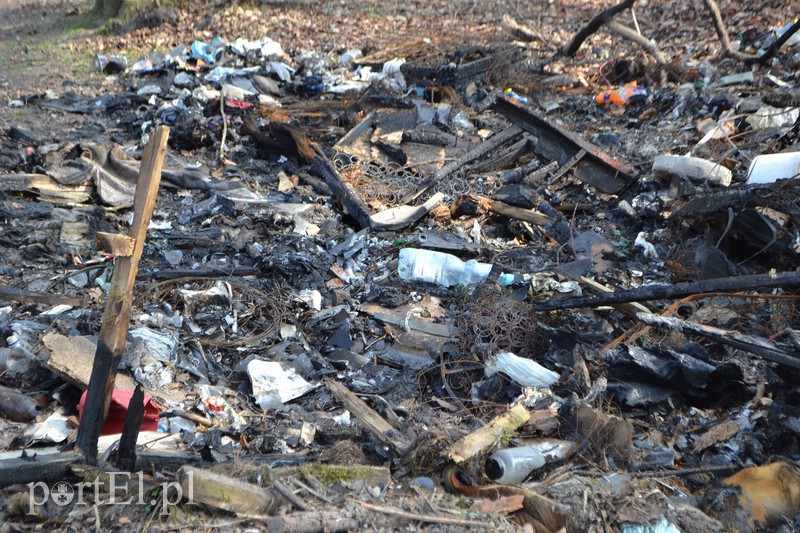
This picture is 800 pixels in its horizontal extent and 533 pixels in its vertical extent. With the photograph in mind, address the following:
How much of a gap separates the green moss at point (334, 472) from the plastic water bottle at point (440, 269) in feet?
8.95

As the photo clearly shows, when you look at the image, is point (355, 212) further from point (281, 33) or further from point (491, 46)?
point (281, 33)

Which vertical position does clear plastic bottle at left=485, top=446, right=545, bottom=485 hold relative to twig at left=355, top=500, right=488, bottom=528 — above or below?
below

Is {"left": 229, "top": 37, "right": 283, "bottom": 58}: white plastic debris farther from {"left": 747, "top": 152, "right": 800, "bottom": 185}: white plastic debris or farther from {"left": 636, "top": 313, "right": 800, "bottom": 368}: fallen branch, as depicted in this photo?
{"left": 636, "top": 313, "right": 800, "bottom": 368}: fallen branch

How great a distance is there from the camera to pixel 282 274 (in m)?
5.29

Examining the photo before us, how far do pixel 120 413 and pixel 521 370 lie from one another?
2399mm

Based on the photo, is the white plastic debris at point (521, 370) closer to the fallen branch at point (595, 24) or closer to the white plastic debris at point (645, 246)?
the white plastic debris at point (645, 246)

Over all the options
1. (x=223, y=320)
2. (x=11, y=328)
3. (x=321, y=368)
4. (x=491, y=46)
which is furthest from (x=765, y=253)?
(x=491, y=46)

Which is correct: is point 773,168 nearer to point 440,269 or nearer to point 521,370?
point 440,269

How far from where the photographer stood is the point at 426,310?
16.5 feet

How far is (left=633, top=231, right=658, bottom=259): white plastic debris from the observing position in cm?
550

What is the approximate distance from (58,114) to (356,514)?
366 inches

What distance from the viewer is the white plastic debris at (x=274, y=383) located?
3.94 meters

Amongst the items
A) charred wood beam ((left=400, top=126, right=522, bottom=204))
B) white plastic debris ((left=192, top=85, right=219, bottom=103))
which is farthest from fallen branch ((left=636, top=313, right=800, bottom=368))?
white plastic debris ((left=192, top=85, right=219, bottom=103))

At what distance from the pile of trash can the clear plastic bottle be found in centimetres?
2
